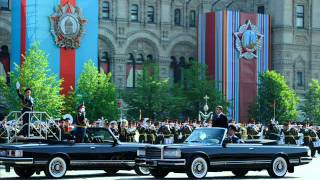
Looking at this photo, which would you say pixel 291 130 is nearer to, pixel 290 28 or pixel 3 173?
pixel 3 173

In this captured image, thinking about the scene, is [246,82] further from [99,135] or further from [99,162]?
[99,162]

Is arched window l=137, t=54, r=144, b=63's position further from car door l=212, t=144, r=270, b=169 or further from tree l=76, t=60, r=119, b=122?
car door l=212, t=144, r=270, b=169

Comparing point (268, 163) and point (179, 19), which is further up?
point (179, 19)

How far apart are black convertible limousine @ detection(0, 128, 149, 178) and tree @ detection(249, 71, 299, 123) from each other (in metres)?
41.8

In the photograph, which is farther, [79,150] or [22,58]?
[22,58]

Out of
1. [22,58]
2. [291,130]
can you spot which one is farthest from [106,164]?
[22,58]

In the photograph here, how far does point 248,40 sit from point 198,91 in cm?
837

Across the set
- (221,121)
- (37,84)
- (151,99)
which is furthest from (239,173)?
(151,99)

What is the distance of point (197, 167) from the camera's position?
23.1 m

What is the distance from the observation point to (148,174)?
25.4 metres

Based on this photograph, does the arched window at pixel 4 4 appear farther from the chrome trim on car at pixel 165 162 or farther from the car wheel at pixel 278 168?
the chrome trim on car at pixel 165 162

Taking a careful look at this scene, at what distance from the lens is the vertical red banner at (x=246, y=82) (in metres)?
69.1

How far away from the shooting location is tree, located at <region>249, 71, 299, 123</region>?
6600 centimetres

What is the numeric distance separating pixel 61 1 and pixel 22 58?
19.1 ft
